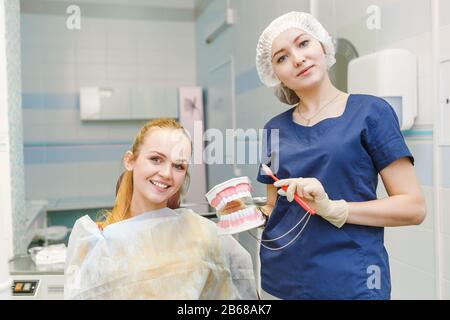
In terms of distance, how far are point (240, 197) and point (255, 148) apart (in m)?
0.18

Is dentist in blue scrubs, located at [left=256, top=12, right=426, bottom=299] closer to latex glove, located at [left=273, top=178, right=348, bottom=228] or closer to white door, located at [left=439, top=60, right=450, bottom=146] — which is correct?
latex glove, located at [left=273, top=178, right=348, bottom=228]

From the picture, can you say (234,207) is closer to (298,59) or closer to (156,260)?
(156,260)

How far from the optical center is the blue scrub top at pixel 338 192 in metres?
0.83

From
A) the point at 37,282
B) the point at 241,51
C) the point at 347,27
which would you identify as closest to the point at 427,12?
Answer: the point at 347,27

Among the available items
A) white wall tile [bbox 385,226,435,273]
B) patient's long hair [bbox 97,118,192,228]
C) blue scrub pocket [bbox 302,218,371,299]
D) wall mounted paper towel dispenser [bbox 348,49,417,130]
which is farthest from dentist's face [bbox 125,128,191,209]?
white wall tile [bbox 385,226,435,273]

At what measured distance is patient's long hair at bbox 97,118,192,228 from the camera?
0.84 m

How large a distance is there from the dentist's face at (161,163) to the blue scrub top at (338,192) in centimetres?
20

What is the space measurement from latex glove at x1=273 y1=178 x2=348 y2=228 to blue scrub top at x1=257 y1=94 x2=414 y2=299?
4 cm

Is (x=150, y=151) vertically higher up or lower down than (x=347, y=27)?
lower down

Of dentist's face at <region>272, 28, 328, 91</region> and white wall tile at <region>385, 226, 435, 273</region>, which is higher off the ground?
dentist's face at <region>272, 28, 328, 91</region>

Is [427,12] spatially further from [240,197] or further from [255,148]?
[240,197]

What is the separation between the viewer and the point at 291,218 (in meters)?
0.90

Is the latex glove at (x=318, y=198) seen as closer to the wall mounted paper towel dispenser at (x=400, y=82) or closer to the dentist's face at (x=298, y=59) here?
the dentist's face at (x=298, y=59)

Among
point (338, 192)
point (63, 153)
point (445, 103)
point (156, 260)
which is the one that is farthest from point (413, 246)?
point (63, 153)
